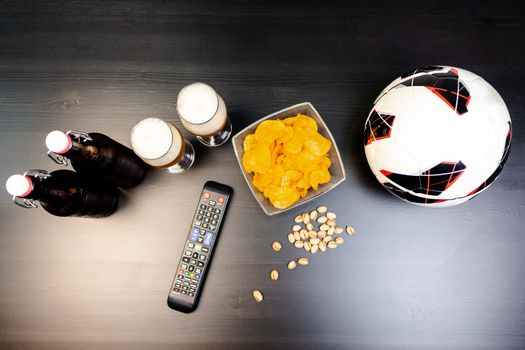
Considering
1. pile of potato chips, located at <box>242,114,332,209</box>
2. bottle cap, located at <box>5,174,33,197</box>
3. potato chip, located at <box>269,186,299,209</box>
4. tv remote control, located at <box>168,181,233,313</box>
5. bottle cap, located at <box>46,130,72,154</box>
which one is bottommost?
tv remote control, located at <box>168,181,233,313</box>

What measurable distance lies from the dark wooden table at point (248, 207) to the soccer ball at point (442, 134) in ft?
0.53

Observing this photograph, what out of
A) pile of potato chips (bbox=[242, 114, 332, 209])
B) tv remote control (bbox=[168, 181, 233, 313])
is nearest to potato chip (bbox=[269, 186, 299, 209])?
pile of potato chips (bbox=[242, 114, 332, 209])

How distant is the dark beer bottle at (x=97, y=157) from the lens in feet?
1.80

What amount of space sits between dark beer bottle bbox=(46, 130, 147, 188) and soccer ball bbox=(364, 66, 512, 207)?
1.60 ft

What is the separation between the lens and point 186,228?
0.76 m

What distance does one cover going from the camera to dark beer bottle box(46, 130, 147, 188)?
548mm

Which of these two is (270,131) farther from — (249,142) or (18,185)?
(18,185)

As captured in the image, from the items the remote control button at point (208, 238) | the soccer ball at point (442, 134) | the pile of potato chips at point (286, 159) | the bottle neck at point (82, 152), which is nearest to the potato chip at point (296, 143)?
the pile of potato chips at point (286, 159)

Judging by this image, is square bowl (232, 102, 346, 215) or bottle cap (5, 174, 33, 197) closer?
bottle cap (5, 174, 33, 197)

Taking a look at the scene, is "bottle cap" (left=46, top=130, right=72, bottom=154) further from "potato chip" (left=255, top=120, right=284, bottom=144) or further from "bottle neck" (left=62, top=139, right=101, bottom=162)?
"potato chip" (left=255, top=120, right=284, bottom=144)

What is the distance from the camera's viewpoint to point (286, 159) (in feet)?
2.17

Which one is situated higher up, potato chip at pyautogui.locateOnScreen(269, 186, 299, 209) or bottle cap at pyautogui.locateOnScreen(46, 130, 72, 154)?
bottle cap at pyautogui.locateOnScreen(46, 130, 72, 154)

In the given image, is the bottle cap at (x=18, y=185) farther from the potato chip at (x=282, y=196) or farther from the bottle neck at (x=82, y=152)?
the potato chip at (x=282, y=196)

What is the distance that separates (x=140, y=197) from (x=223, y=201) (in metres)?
0.19
